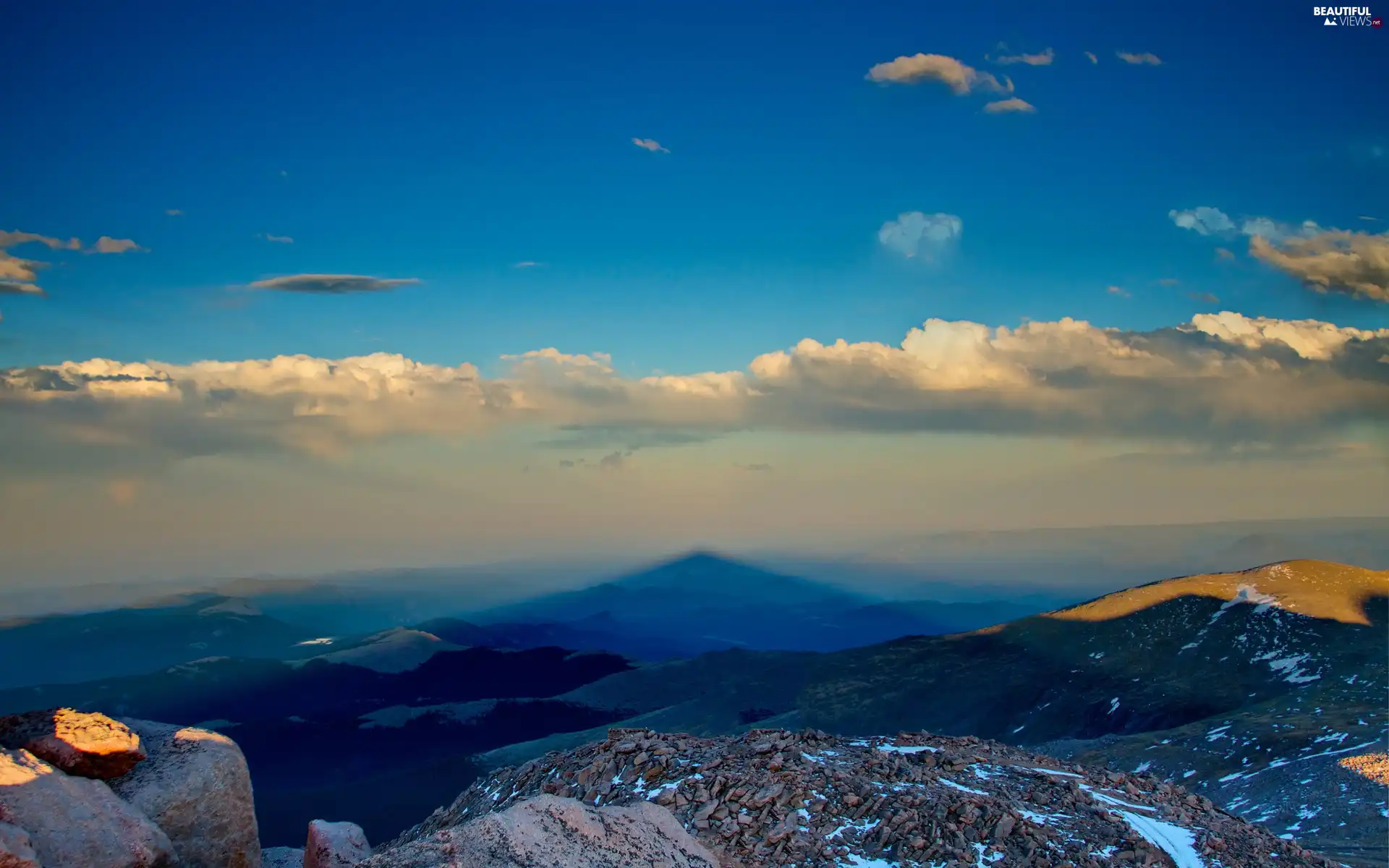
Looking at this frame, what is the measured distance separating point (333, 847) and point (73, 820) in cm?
504

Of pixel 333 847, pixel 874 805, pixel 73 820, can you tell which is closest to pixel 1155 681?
pixel 874 805

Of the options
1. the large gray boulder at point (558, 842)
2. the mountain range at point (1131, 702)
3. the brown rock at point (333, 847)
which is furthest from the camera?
the mountain range at point (1131, 702)

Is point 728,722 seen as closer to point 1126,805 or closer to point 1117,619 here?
point 1117,619

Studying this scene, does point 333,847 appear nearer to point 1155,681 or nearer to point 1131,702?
point 1131,702

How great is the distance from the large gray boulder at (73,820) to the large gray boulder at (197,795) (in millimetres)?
757

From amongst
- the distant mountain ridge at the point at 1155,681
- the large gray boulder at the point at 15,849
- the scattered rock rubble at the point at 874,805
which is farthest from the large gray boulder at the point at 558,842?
the distant mountain ridge at the point at 1155,681

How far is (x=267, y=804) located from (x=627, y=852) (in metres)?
157

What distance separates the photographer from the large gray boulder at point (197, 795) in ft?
63.5

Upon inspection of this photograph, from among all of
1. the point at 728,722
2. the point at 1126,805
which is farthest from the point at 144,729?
the point at 728,722

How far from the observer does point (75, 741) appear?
1905 centimetres

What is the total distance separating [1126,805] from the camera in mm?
28250

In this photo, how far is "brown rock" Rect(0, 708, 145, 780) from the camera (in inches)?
737

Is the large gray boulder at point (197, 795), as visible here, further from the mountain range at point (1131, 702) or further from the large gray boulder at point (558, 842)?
the mountain range at point (1131, 702)

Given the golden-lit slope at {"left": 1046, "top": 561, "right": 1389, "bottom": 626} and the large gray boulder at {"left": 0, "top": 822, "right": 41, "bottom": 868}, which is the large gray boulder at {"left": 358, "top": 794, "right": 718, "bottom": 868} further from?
the golden-lit slope at {"left": 1046, "top": 561, "right": 1389, "bottom": 626}
